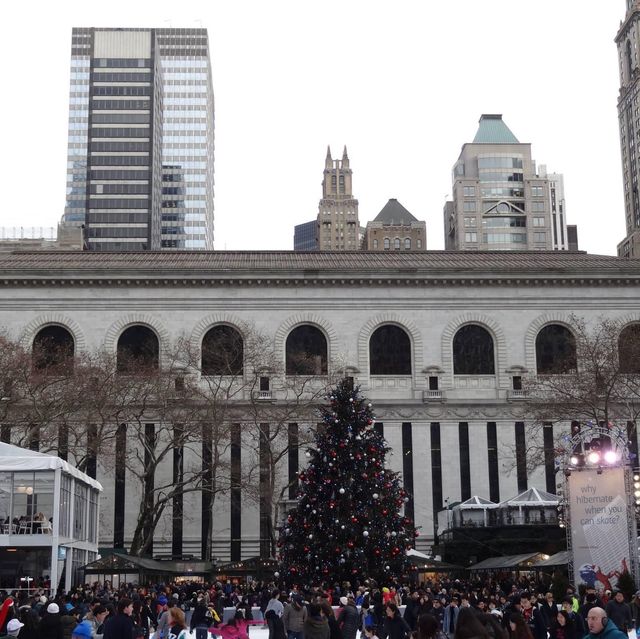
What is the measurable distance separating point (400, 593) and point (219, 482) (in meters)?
30.1

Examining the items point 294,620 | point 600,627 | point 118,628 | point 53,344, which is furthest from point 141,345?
point 600,627

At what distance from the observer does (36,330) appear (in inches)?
2844

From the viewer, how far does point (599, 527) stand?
35.6 meters

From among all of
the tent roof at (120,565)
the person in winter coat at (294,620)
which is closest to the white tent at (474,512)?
the tent roof at (120,565)

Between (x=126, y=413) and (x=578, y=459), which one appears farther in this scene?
(x=126, y=413)

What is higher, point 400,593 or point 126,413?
point 126,413

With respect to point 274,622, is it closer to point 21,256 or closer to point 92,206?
point 21,256

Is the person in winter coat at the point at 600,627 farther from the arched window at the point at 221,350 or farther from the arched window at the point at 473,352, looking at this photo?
the arched window at the point at 473,352

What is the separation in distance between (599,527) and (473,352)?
3836 centimetres

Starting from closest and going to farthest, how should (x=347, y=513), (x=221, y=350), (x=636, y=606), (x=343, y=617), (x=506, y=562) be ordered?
(x=343, y=617), (x=636, y=606), (x=347, y=513), (x=506, y=562), (x=221, y=350)

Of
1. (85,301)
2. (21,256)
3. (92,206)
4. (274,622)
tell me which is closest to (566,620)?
(274,622)

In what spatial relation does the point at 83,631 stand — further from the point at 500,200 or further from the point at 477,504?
the point at 500,200

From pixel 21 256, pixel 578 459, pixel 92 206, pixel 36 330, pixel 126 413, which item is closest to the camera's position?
pixel 578 459

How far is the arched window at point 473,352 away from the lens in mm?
73500
